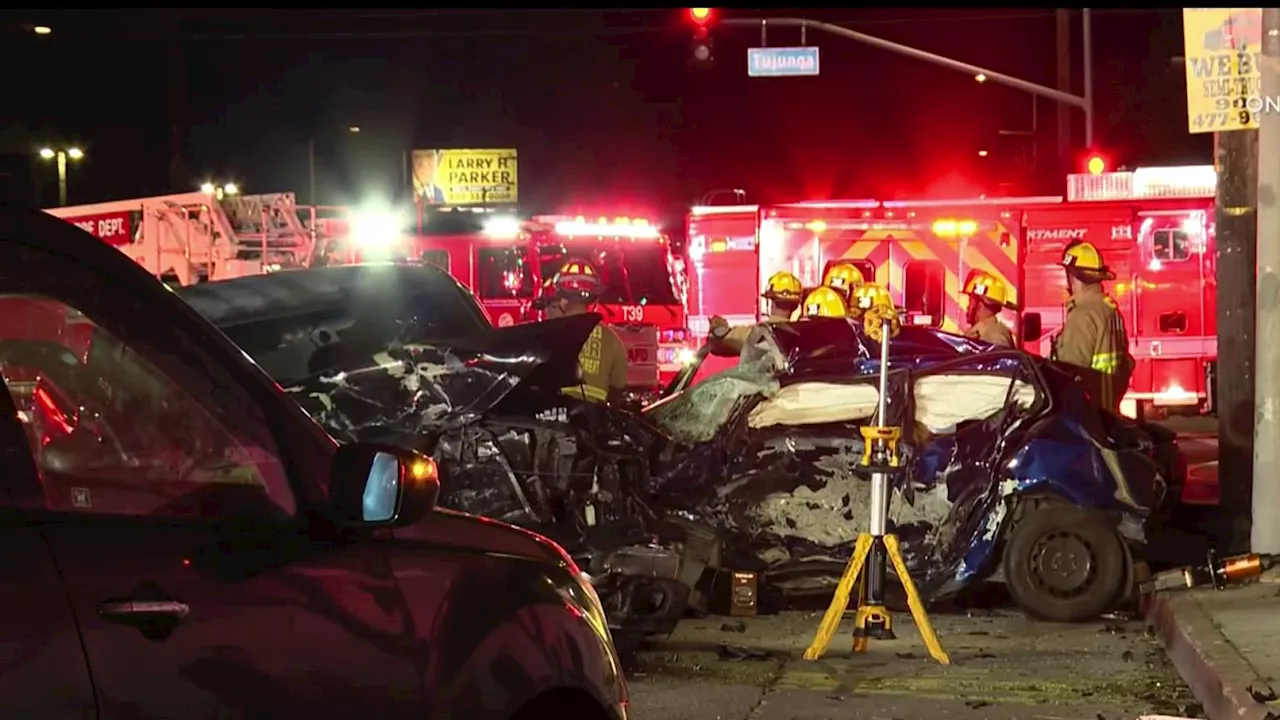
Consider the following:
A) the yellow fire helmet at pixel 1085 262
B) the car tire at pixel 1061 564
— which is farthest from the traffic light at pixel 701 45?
the car tire at pixel 1061 564

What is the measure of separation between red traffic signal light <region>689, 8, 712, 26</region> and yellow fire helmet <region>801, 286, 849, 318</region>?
264 inches

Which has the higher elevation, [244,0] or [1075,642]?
[244,0]

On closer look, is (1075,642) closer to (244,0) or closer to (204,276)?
(204,276)

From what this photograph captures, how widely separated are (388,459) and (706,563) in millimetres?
5392

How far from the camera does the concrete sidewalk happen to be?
622cm

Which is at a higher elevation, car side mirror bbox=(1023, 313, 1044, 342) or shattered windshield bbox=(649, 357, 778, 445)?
car side mirror bbox=(1023, 313, 1044, 342)

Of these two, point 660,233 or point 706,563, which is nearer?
point 706,563

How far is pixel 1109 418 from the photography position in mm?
9258

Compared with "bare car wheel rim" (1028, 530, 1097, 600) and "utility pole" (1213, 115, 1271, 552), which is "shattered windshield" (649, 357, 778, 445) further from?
"utility pole" (1213, 115, 1271, 552)

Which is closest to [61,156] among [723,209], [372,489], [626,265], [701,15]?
[626,265]

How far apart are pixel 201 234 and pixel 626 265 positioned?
5845 millimetres

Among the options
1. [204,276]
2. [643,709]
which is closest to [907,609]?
[643,709]

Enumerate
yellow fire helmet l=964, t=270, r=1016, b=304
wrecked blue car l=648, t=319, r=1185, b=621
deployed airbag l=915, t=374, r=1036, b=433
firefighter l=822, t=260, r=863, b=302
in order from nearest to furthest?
wrecked blue car l=648, t=319, r=1185, b=621
deployed airbag l=915, t=374, r=1036, b=433
yellow fire helmet l=964, t=270, r=1016, b=304
firefighter l=822, t=260, r=863, b=302

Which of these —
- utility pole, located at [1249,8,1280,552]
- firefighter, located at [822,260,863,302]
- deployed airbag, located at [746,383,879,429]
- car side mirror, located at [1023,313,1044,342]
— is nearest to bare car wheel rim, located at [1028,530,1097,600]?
utility pole, located at [1249,8,1280,552]
